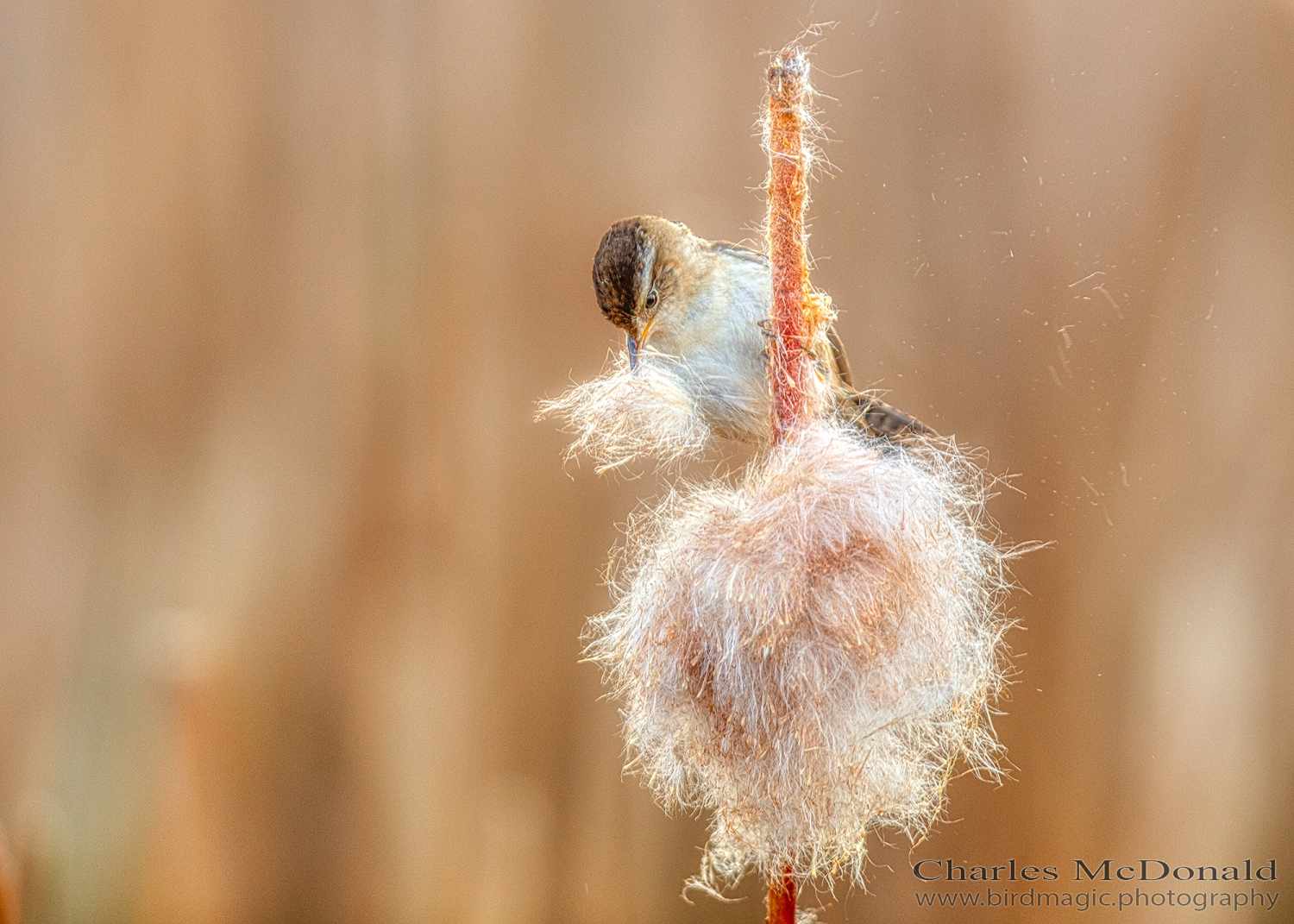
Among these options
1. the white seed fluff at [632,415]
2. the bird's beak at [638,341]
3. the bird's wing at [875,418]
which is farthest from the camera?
the bird's beak at [638,341]

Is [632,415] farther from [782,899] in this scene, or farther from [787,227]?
[782,899]

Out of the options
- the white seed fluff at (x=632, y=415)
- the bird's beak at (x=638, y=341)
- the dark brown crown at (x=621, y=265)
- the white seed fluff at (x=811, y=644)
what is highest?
the dark brown crown at (x=621, y=265)

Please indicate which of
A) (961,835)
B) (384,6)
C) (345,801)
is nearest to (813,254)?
(384,6)

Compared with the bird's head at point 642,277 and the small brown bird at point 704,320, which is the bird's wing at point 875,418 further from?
the bird's head at point 642,277

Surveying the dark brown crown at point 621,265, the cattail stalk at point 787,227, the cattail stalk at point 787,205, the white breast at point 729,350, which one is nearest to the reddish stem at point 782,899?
the cattail stalk at point 787,227

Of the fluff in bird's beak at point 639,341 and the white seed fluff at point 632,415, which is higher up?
the fluff in bird's beak at point 639,341

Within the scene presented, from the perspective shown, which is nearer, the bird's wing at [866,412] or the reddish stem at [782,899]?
the reddish stem at [782,899]

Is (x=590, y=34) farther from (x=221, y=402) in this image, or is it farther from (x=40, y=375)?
(x=40, y=375)
